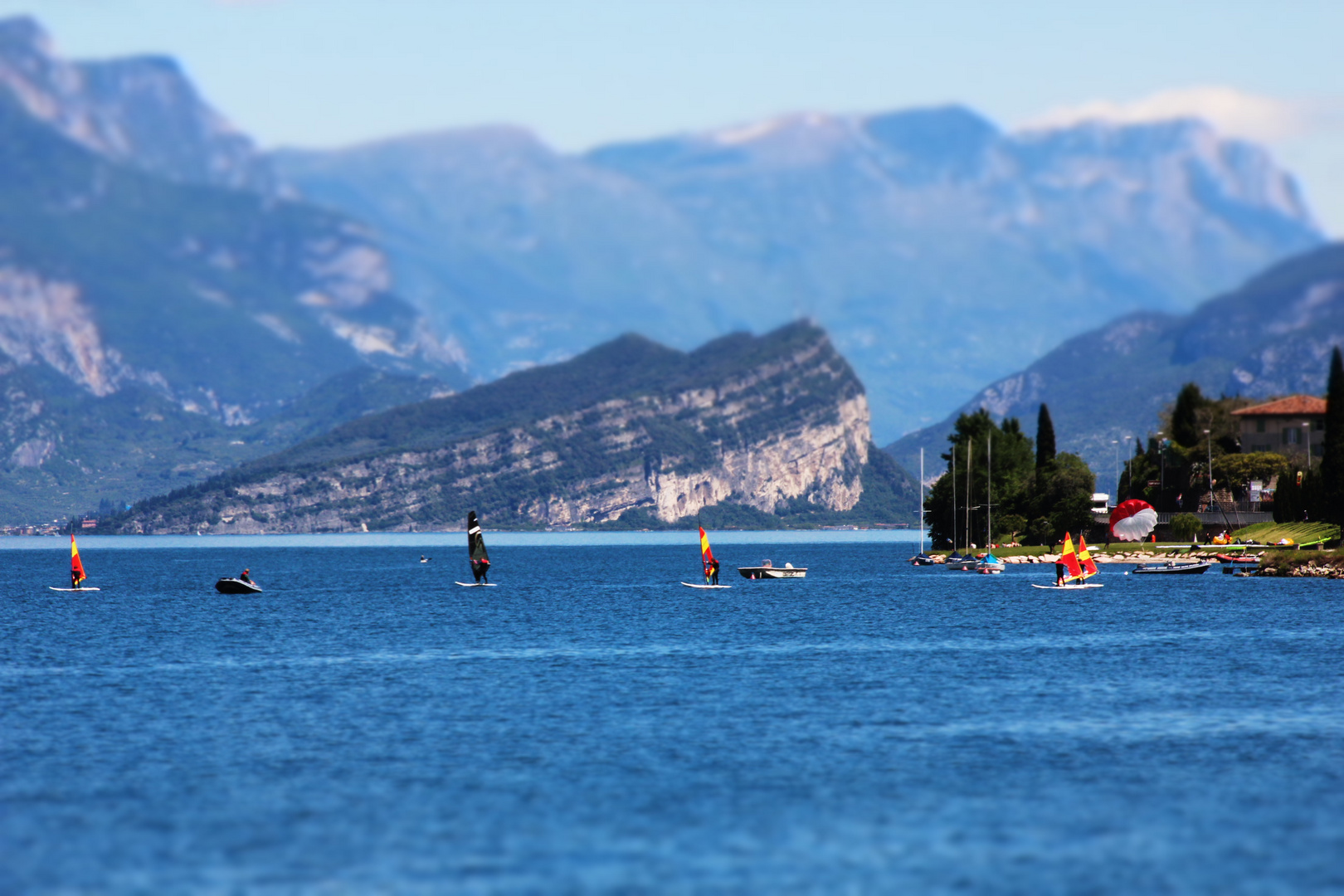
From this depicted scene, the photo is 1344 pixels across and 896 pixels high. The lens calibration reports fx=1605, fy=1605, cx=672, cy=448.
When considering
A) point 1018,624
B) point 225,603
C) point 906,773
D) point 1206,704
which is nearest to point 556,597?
point 225,603

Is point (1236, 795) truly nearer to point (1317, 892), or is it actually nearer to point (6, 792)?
point (1317, 892)

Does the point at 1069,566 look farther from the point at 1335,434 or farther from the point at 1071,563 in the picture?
the point at 1335,434

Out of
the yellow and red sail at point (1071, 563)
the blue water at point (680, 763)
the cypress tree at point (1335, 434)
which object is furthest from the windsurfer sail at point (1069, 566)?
the blue water at point (680, 763)

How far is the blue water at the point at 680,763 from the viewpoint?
46.9 meters

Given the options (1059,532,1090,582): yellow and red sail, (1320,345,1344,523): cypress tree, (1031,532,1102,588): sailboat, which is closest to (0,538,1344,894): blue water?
(1031,532,1102,588): sailboat

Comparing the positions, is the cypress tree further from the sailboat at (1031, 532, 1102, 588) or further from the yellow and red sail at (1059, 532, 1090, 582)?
the yellow and red sail at (1059, 532, 1090, 582)

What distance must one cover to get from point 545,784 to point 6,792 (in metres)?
19.6

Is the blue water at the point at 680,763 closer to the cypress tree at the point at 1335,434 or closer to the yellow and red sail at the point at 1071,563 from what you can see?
the yellow and red sail at the point at 1071,563

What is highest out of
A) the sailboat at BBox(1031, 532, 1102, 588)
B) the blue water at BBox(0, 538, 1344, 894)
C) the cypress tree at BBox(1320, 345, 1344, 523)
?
the cypress tree at BBox(1320, 345, 1344, 523)

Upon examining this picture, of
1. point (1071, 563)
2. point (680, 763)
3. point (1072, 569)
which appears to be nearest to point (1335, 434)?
point (1071, 563)

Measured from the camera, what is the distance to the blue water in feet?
154

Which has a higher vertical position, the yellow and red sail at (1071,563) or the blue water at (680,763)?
the yellow and red sail at (1071,563)

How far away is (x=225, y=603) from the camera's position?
182 metres

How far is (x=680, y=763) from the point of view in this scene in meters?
64.3
